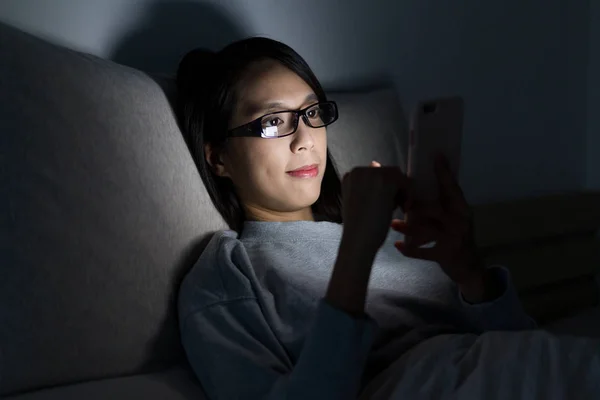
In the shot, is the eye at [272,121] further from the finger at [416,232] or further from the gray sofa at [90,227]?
the finger at [416,232]

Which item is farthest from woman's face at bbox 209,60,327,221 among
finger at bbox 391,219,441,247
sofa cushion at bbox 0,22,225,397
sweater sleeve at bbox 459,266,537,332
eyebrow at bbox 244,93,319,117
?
sweater sleeve at bbox 459,266,537,332

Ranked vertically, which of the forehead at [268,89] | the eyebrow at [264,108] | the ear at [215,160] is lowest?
the ear at [215,160]

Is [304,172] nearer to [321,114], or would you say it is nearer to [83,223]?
[321,114]

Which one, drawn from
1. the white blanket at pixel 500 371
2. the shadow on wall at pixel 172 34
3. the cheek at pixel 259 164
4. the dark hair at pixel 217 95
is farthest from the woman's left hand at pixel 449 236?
the shadow on wall at pixel 172 34

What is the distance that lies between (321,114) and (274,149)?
119mm

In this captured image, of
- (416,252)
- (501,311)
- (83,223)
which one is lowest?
(501,311)

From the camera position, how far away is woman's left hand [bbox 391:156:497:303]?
0.86m

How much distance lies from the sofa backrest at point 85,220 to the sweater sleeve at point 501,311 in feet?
1.50

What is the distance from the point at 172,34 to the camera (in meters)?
1.23

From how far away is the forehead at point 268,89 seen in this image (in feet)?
3.33

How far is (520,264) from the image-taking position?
163 cm

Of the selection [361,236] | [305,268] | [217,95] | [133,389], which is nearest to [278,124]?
[217,95]

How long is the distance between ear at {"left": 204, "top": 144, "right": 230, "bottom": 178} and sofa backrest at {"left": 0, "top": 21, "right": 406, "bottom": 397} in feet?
0.25

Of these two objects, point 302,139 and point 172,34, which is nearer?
point 302,139
